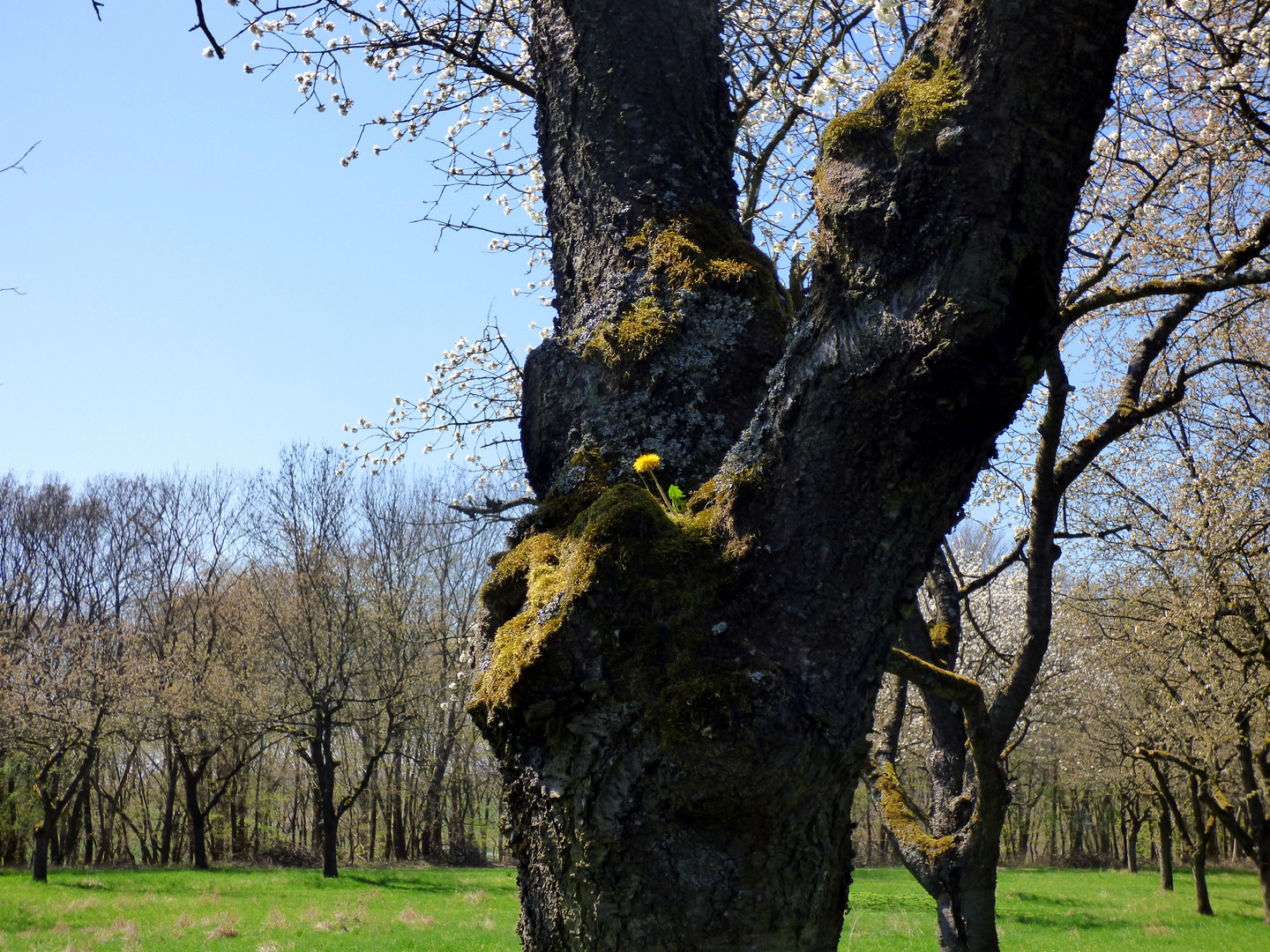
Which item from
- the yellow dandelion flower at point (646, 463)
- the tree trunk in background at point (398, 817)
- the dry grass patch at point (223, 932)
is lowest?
the tree trunk in background at point (398, 817)

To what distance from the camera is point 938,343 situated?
1289 millimetres

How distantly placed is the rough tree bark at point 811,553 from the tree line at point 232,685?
58.7 feet

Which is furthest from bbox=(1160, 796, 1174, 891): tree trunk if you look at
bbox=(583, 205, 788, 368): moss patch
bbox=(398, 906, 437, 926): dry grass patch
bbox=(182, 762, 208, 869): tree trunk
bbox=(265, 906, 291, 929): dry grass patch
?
bbox=(182, 762, 208, 869): tree trunk

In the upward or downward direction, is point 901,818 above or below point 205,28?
below

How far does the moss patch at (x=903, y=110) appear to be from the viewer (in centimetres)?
131

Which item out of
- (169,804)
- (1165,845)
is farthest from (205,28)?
(169,804)

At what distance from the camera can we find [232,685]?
2094 centimetres

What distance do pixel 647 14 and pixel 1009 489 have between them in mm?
8010

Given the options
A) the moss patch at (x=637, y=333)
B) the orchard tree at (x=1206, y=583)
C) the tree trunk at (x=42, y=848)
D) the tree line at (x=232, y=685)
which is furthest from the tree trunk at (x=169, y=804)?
the moss patch at (x=637, y=333)

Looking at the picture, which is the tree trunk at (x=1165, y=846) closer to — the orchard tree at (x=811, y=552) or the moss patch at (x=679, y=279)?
the moss patch at (x=679, y=279)

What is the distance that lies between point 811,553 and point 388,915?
14.5 m

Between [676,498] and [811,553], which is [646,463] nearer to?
[676,498]

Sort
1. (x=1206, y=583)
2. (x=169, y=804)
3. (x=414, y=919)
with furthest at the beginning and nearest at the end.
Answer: (x=169, y=804) → (x=414, y=919) → (x=1206, y=583)

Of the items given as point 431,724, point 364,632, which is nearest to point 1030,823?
point 431,724
